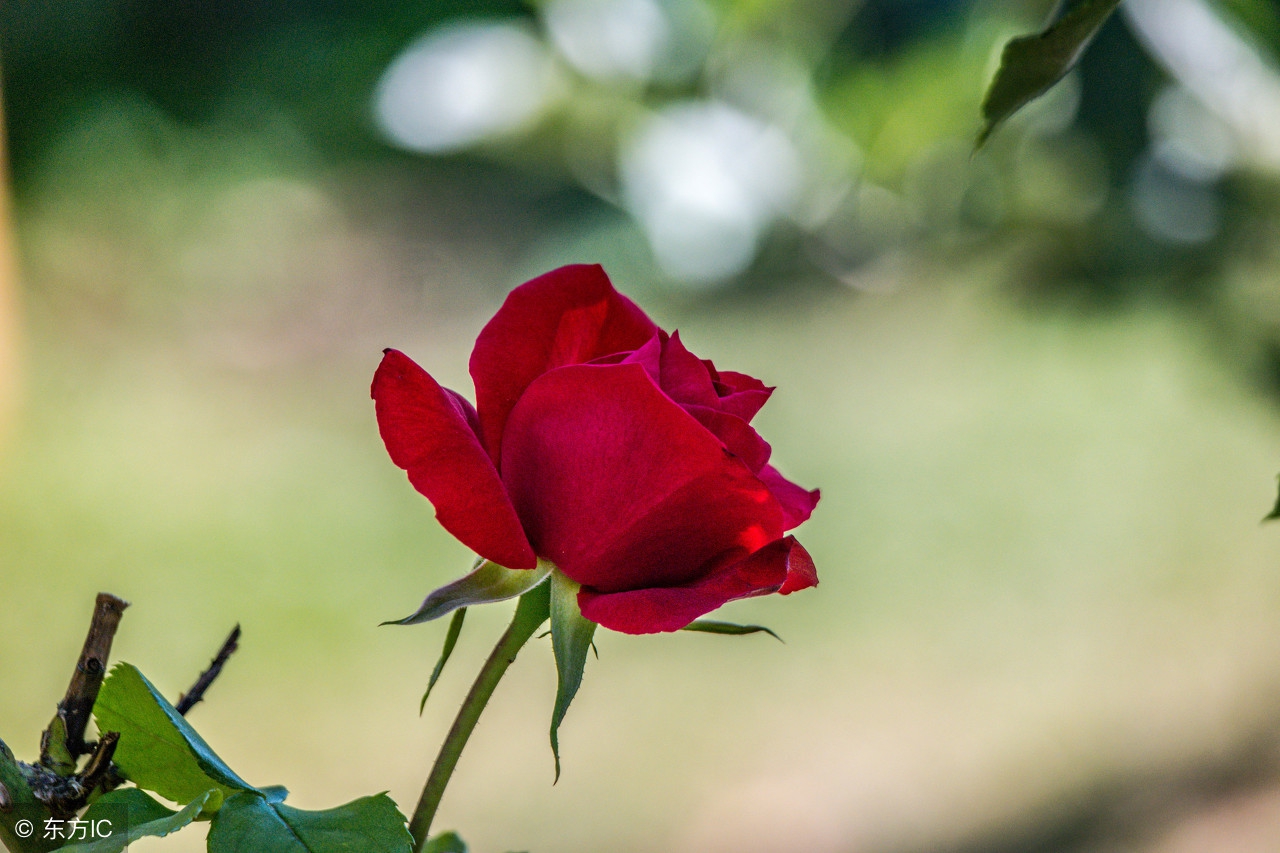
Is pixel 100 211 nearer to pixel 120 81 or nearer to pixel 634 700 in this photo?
pixel 120 81

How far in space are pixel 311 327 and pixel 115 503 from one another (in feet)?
1.42

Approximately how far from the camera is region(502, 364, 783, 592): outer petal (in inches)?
6.1

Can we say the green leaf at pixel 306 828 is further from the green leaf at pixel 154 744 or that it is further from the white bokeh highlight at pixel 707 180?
the white bokeh highlight at pixel 707 180

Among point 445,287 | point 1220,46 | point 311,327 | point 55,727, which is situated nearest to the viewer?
point 55,727

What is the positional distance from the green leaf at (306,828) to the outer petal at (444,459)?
0.04m

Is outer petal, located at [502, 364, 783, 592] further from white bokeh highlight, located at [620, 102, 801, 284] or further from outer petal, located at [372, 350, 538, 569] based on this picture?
white bokeh highlight, located at [620, 102, 801, 284]

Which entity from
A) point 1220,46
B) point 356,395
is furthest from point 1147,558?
point 356,395

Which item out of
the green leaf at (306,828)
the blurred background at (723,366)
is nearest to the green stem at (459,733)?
the green leaf at (306,828)

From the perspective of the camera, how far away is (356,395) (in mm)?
1434

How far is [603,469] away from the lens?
16cm

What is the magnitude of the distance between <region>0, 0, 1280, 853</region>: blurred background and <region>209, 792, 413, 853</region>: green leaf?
0.49 meters

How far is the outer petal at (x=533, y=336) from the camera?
0.57 feet

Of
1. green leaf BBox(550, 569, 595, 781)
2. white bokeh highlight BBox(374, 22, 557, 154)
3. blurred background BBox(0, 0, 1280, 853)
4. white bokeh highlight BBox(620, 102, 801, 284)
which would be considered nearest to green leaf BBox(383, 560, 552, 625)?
green leaf BBox(550, 569, 595, 781)

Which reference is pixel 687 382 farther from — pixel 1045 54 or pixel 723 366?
pixel 723 366
